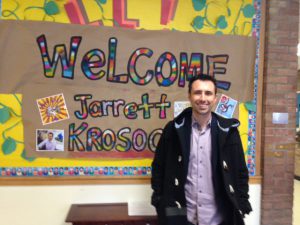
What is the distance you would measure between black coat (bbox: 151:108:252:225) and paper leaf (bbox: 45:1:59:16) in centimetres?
130

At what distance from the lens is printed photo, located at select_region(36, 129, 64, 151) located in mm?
2000

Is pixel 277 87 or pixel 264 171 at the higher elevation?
pixel 277 87

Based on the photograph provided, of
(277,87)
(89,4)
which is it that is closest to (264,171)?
(277,87)

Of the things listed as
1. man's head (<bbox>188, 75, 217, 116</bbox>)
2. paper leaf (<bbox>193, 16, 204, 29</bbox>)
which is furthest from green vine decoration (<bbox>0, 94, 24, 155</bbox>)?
paper leaf (<bbox>193, 16, 204, 29</bbox>)

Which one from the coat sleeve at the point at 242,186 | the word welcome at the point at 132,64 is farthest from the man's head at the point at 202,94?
the word welcome at the point at 132,64

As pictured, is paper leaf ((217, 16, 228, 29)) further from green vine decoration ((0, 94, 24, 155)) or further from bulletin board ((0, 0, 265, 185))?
green vine decoration ((0, 94, 24, 155))

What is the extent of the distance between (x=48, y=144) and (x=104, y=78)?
0.69 metres

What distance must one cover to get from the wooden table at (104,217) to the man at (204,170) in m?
0.34

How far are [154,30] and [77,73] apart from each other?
2.35 feet

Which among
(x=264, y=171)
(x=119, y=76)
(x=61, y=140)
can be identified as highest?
(x=119, y=76)

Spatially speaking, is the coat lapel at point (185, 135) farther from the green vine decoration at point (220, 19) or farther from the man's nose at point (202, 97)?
the green vine decoration at point (220, 19)

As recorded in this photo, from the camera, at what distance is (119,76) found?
2.06 metres

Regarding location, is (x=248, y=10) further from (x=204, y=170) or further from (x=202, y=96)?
(x=204, y=170)

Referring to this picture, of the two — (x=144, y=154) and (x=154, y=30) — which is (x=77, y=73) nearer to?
(x=154, y=30)
